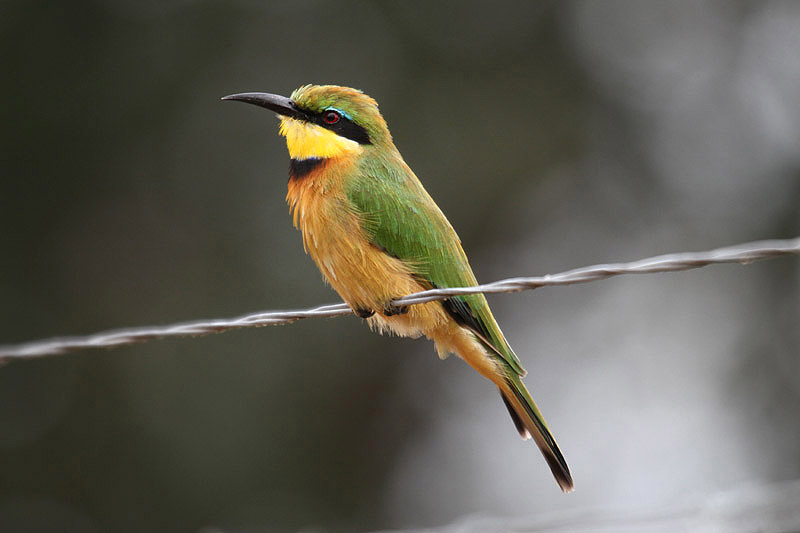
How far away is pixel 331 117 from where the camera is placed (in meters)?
3.99

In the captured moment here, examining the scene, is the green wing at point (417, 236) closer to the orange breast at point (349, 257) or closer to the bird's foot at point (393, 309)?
the orange breast at point (349, 257)

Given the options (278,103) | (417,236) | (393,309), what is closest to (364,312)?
(393,309)

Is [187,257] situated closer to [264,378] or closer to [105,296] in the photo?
[105,296]

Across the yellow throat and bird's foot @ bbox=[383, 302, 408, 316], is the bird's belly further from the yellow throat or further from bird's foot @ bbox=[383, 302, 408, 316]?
the yellow throat

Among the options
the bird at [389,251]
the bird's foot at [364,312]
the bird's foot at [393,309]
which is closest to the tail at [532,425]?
the bird at [389,251]

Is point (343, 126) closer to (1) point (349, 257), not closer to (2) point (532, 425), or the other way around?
(1) point (349, 257)

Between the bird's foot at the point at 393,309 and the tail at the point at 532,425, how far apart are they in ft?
1.64

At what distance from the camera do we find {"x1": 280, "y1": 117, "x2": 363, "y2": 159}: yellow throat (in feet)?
12.7

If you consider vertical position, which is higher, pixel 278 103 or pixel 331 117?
pixel 278 103

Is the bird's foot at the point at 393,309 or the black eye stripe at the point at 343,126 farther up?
the black eye stripe at the point at 343,126

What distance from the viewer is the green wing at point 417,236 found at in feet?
12.1

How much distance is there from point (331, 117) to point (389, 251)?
0.69 meters

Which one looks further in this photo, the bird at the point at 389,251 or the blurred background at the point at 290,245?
the blurred background at the point at 290,245

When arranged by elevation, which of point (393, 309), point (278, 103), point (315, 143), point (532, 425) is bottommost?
point (532, 425)
